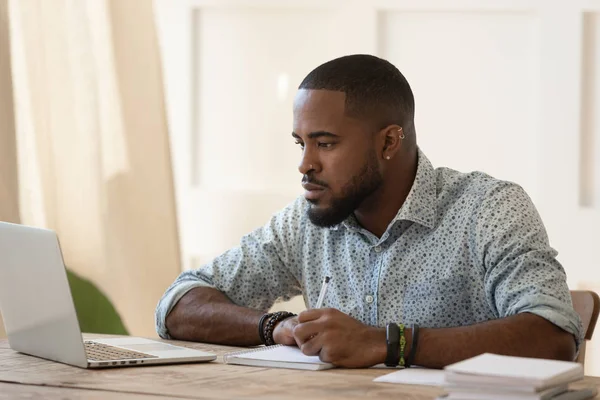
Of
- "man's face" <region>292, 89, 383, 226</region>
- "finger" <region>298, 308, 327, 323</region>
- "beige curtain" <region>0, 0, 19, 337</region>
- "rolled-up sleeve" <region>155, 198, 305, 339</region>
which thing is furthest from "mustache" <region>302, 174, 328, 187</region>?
"beige curtain" <region>0, 0, 19, 337</region>

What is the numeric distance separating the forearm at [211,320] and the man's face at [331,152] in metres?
0.25

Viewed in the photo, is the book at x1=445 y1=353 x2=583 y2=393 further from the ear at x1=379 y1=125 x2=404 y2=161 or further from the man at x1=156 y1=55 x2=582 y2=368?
the ear at x1=379 y1=125 x2=404 y2=161

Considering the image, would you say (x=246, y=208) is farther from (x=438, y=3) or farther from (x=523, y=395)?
(x=523, y=395)

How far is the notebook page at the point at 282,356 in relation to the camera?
1.54 m

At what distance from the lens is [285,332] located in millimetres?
1722

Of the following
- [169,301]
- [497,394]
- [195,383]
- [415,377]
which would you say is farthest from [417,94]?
[497,394]

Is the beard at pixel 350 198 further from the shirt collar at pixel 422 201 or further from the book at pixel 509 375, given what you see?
the book at pixel 509 375

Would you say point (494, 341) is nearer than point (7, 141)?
Yes

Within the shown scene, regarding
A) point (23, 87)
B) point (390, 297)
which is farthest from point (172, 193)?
point (390, 297)

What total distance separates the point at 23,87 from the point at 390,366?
4.91 feet

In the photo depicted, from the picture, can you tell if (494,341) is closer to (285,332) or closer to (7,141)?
(285,332)

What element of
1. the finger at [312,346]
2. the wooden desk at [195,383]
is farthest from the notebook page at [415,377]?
the finger at [312,346]

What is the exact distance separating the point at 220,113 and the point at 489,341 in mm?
1597

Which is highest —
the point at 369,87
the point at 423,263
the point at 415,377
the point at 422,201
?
the point at 369,87
